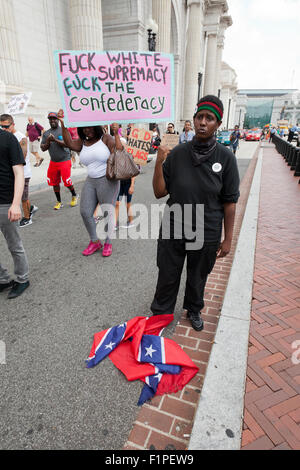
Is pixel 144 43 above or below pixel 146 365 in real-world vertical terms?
above

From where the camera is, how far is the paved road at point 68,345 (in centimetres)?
186

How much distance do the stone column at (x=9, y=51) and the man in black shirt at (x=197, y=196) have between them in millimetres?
11182

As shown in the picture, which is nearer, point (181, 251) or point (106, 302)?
point (181, 251)

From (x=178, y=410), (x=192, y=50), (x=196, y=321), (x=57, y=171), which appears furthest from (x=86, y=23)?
(x=192, y=50)

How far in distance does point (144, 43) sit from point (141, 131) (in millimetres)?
16271

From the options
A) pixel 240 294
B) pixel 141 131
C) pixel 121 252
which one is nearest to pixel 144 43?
pixel 141 131

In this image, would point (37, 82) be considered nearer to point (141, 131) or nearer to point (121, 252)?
point (141, 131)

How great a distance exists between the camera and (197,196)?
7.54 ft

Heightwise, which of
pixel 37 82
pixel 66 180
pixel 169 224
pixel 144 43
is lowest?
pixel 66 180

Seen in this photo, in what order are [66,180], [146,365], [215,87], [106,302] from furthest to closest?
[215,87] < [66,180] < [106,302] < [146,365]

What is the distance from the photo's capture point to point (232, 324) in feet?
9.08

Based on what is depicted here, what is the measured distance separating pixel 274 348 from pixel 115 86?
127 inches

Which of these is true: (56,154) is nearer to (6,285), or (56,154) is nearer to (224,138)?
(6,285)

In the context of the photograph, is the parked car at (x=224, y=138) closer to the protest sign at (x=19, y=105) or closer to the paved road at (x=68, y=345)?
the protest sign at (x=19, y=105)
